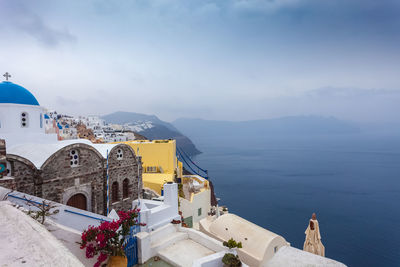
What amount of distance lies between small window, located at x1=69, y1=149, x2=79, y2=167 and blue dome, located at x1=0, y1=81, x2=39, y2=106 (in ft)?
15.0

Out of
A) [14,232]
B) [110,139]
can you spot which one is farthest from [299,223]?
[110,139]

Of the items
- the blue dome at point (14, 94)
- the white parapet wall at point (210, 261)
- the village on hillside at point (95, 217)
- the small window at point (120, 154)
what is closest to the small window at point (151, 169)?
the village on hillside at point (95, 217)

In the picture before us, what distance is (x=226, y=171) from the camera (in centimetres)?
8338

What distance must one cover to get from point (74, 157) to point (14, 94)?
5.30 metres

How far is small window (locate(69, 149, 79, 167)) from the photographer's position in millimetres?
11633

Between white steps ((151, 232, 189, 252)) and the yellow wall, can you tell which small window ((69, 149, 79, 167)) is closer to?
white steps ((151, 232, 189, 252))

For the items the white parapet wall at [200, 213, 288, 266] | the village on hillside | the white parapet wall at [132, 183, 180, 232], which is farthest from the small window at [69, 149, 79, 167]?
the white parapet wall at [200, 213, 288, 266]

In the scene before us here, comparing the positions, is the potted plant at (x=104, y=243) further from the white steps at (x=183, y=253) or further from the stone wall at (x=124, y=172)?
the stone wall at (x=124, y=172)

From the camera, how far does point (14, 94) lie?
41.3 feet

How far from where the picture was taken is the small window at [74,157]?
11.6 meters

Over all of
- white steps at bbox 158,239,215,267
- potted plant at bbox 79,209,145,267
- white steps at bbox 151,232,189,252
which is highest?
potted plant at bbox 79,209,145,267

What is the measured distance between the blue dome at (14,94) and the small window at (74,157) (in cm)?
458

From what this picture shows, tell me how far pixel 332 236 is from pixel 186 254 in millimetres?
36383

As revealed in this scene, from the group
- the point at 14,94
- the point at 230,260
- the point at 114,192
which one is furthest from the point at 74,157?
the point at 230,260
